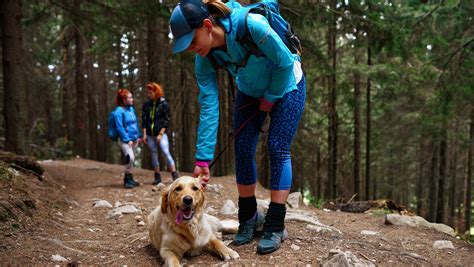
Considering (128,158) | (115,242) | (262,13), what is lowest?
(115,242)

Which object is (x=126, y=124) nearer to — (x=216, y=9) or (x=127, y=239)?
(x=127, y=239)

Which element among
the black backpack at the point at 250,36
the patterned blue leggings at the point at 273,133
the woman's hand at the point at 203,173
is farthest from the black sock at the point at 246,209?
the black backpack at the point at 250,36

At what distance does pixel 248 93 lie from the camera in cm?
355

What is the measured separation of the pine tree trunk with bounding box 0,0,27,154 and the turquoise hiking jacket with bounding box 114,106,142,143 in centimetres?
208

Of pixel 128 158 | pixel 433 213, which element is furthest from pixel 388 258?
pixel 433 213

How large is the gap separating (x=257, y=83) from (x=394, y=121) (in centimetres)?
1704

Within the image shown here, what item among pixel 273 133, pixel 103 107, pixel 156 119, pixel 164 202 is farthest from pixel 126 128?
pixel 103 107

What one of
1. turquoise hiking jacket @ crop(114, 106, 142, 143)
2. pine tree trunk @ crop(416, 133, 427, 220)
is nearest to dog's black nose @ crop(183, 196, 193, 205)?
turquoise hiking jacket @ crop(114, 106, 142, 143)

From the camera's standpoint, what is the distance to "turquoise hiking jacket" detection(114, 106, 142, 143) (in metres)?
8.00

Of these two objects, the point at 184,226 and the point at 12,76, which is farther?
the point at 12,76

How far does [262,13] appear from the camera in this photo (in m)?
3.20

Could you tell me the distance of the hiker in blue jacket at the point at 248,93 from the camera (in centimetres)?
299

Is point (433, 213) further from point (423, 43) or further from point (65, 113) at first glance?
point (65, 113)

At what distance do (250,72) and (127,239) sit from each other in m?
2.53
